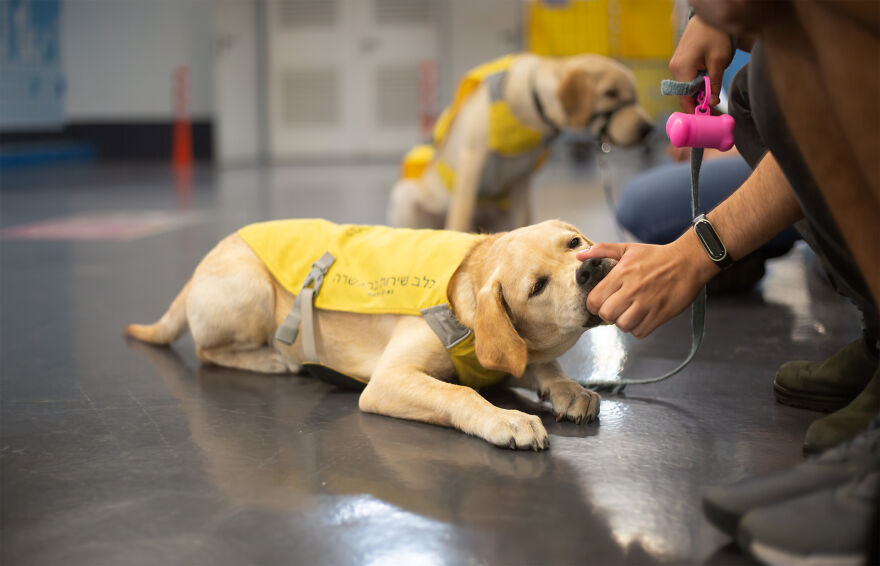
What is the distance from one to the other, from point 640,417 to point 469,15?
11452mm

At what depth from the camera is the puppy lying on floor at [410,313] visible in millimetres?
1751

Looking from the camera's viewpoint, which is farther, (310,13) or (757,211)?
(310,13)

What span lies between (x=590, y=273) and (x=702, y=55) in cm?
51

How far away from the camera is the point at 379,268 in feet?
6.95

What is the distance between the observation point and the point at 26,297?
3.30 metres

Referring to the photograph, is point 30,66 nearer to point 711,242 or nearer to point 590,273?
point 590,273

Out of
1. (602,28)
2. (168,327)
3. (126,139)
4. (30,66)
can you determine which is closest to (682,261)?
(168,327)

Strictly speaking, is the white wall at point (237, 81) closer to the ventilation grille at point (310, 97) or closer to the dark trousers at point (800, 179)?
the ventilation grille at point (310, 97)

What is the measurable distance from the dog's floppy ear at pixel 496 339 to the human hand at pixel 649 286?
17 centimetres

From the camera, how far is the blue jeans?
3.12 metres

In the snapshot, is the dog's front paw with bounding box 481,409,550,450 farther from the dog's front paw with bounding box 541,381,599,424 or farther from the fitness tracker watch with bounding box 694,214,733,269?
the fitness tracker watch with bounding box 694,214,733,269

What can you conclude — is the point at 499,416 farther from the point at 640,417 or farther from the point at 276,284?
the point at 276,284

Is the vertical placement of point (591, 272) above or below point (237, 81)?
below

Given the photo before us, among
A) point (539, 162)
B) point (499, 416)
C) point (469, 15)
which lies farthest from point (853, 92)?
point (469, 15)
